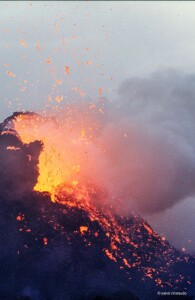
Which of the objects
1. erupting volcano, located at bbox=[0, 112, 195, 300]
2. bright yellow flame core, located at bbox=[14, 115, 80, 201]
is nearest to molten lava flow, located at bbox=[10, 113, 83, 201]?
bright yellow flame core, located at bbox=[14, 115, 80, 201]

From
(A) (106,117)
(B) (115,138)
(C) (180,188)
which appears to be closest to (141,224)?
(C) (180,188)

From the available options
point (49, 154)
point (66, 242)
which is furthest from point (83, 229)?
point (49, 154)

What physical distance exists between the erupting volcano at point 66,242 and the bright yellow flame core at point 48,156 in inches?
6.8

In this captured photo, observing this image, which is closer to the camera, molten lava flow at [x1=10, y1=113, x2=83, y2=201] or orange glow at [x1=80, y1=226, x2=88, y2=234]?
orange glow at [x1=80, y1=226, x2=88, y2=234]

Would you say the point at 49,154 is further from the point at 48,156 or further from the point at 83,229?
the point at 83,229

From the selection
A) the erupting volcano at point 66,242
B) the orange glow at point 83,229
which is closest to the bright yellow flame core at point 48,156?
the erupting volcano at point 66,242

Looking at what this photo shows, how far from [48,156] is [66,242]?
43.9ft

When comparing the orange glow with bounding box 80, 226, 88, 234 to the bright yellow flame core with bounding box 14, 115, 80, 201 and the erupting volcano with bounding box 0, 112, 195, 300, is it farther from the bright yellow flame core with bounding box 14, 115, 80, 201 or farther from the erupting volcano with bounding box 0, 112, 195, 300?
the bright yellow flame core with bounding box 14, 115, 80, 201

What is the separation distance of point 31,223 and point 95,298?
1172 cm

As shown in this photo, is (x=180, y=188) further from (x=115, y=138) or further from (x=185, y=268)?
(x=185, y=268)

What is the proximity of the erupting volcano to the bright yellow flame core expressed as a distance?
0.17m

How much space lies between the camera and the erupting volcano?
1414 inches

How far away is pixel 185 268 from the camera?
4122 cm

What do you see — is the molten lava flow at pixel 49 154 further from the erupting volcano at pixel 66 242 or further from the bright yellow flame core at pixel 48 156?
the erupting volcano at pixel 66 242
